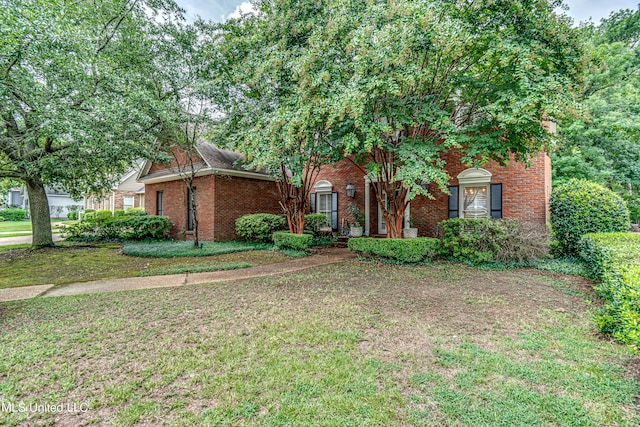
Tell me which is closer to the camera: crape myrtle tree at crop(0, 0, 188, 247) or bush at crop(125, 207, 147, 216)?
crape myrtle tree at crop(0, 0, 188, 247)

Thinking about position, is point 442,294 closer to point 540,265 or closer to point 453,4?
point 540,265

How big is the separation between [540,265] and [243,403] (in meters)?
8.23

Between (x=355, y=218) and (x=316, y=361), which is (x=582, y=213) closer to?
(x=355, y=218)

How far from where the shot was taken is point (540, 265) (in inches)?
294

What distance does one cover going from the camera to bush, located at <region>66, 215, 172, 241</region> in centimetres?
1303

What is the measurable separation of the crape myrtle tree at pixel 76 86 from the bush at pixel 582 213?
1172cm

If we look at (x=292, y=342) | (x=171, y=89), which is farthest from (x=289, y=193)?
(x=292, y=342)

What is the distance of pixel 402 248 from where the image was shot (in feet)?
25.9

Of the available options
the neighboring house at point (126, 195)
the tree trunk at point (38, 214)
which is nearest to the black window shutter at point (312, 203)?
the tree trunk at point (38, 214)

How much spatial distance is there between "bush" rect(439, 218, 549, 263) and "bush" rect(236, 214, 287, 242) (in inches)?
279

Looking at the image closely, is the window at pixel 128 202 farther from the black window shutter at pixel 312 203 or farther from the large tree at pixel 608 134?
the large tree at pixel 608 134

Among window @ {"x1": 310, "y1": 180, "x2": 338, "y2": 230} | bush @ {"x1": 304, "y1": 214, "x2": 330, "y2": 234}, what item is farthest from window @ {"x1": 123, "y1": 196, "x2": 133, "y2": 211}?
bush @ {"x1": 304, "y1": 214, "x2": 330, "y2": 234}

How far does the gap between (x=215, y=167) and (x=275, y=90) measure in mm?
5094

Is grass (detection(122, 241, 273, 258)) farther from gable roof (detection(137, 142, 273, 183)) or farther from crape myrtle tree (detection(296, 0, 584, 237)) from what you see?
crape myrtle tree (detection(296, 0, 584, 237))
